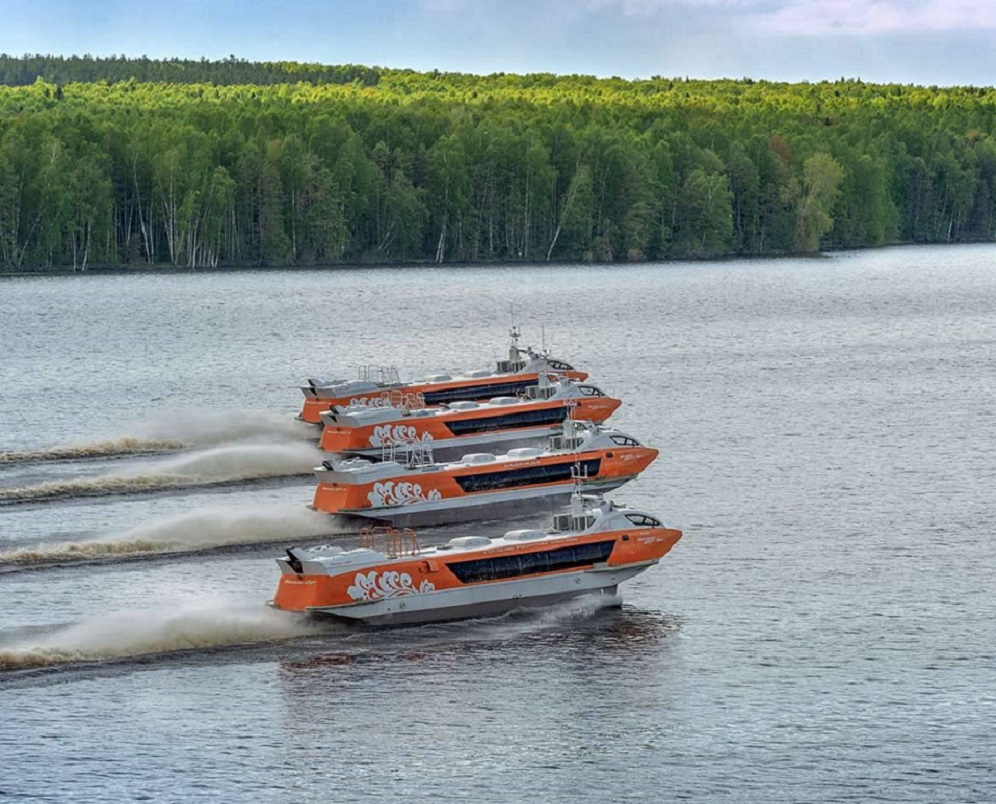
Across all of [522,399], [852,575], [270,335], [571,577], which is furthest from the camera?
[270,335]

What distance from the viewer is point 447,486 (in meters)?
74.4

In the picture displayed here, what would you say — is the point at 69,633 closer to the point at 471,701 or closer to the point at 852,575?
the point at 471,701

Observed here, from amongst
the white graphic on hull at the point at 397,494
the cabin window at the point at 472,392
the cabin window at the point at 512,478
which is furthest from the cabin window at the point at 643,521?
the cabin window at the point at 472,392

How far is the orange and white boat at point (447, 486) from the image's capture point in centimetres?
7319

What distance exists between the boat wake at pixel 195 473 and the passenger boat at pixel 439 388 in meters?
4.48

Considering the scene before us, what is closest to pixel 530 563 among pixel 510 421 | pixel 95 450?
pixel 510 421

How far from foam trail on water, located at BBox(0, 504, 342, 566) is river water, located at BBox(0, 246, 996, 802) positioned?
6.7 inches

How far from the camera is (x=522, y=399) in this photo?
92.3 metres

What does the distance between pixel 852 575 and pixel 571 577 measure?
10562 millimetres

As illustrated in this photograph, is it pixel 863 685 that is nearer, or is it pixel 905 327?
pixel 863 685

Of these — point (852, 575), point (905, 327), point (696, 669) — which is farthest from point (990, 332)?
point (696, 669)

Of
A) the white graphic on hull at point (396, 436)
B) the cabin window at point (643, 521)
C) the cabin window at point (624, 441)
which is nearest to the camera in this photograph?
the cabin window at point (643, 521)

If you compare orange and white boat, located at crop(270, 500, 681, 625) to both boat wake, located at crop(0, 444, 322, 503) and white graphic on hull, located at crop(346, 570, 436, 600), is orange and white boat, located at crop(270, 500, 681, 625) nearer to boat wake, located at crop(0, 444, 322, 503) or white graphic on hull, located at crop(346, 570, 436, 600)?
white graphic on hull, located at crop(346, 570, 436, 600)

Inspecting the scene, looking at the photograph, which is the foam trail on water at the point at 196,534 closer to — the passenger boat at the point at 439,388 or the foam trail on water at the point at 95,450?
the foam trail on water at the point at 95,450
